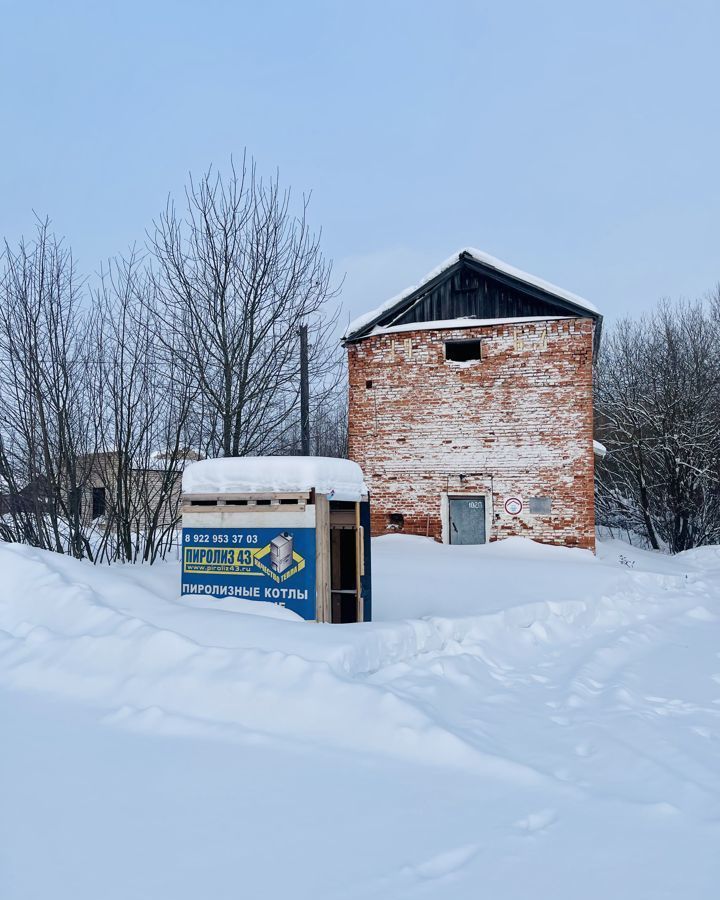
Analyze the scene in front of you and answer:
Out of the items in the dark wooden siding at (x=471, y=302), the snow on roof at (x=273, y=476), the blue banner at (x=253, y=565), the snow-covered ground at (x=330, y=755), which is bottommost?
the snow-covered ground at (x=330, y=755)

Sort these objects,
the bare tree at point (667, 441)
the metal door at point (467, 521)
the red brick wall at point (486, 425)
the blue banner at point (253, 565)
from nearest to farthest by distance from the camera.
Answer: the blue banner at point (253, 565)
the red brick wall at point (486, 425)
the metal door at point (467, 521)
the bare tree at point (667, 441)

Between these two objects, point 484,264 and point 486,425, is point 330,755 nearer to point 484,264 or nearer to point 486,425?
point 486,425

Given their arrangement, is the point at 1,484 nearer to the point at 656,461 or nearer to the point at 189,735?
the point at 189,735

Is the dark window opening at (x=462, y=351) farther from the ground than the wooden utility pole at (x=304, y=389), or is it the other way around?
the dark window opening at (x=462, y=351)

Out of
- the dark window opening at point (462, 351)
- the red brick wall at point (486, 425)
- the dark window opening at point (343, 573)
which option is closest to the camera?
the dark window opening at point (343, 573)

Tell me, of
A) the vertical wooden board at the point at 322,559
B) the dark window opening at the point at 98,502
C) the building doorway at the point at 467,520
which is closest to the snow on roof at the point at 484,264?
the building doorway at the point at 467,520

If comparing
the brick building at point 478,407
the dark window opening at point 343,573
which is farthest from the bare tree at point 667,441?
the dark window opening at point 343,573

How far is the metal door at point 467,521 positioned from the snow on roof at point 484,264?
4.98 meters

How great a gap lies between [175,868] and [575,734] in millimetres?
2859

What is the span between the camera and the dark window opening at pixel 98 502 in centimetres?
1126

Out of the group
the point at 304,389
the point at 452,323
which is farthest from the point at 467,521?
the point at 304,389

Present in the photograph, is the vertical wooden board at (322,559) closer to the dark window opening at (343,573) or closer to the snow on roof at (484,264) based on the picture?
the dark window opening at (343,573)

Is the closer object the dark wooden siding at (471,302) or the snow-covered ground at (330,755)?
the snow-covered ground at (330,755)

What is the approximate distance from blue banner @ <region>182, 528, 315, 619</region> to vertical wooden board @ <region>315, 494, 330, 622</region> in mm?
61
